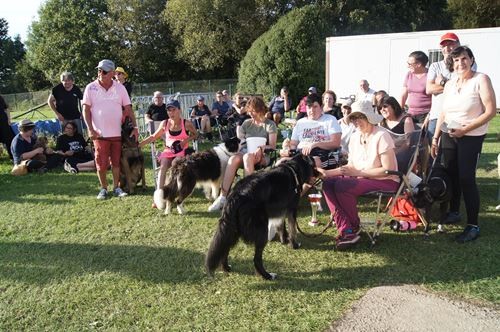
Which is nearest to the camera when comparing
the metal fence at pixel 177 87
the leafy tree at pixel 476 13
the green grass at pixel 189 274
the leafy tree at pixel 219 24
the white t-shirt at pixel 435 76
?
the green grass at pixel 189 274

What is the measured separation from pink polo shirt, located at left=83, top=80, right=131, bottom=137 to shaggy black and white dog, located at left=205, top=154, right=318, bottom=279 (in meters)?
2.67

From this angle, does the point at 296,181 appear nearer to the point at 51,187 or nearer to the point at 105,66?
the point at 105,66

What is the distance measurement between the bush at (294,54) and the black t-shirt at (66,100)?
35.9ft

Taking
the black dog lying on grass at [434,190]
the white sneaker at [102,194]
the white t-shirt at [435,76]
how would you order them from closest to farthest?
the black dog lying on grass at [434,190]
the white t-shirt at [435,76]
the white sneaker at [102,194]

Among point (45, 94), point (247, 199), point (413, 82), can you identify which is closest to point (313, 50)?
point (413, 82)

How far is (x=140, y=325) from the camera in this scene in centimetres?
261

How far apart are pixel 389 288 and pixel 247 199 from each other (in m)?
1.22

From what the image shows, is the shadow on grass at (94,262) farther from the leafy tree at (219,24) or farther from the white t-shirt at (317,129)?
the leafy tree at (219,24)

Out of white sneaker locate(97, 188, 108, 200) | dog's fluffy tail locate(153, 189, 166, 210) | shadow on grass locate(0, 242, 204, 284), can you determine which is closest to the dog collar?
shadow on grass locate(0, 242, 204, 284)

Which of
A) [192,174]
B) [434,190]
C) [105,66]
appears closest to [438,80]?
[434,190]

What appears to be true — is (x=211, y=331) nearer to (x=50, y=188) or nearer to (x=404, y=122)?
(x=404, y=122)

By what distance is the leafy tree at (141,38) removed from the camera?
2797cm

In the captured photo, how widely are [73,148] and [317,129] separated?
498 centimetres

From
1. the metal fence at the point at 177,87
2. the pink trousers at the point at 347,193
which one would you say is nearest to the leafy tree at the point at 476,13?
the metal fence at the point at 177,87
